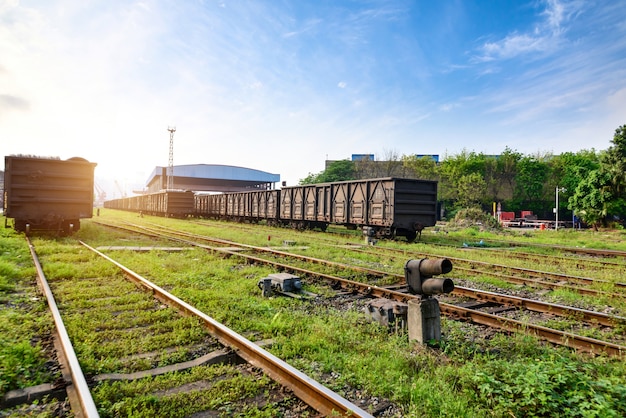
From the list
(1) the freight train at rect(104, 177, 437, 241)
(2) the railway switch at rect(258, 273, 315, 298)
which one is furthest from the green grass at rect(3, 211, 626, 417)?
(1) the freight train at rect(104, 177, 437, 241)

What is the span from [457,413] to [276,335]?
2184 millimetres

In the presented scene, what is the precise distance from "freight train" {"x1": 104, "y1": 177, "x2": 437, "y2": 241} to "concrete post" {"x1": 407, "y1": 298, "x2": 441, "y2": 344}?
1007 centimetres

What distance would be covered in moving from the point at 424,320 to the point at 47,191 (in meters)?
14.7

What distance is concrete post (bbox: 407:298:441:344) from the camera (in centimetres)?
402

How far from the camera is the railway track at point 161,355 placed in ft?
9.40

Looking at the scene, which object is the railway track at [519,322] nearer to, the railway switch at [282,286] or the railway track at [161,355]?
the railway switch at [282,286]

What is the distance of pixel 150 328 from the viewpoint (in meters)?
4.46

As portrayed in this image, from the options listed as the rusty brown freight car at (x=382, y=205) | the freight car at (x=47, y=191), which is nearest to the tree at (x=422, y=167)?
the rusty brown freight car at (x=382, y=205)

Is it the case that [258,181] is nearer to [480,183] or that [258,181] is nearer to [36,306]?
[480,183]

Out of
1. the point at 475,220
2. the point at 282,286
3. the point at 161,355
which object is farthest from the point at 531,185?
the point at 161,355

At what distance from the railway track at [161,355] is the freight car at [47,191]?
9529 millimetres

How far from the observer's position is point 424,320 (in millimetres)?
4027

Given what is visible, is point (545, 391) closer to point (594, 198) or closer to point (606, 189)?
point (594, 198)

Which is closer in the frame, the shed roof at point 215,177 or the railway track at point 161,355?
the railway track at point 161,355
